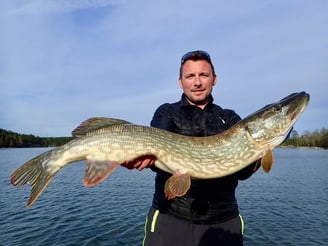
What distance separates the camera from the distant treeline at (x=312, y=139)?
3605 inches

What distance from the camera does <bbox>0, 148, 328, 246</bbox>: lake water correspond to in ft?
30.8

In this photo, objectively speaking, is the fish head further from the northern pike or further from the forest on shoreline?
the forest on shoreline

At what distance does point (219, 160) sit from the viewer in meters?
3.00

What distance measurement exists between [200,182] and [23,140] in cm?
12079

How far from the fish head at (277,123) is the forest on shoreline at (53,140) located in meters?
89.5

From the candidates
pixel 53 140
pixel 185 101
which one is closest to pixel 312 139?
pixel 53 140

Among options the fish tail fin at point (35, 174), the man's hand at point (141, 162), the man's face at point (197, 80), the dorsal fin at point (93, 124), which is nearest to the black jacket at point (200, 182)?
the man's face at point (197, 80)

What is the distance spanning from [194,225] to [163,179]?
0.55m

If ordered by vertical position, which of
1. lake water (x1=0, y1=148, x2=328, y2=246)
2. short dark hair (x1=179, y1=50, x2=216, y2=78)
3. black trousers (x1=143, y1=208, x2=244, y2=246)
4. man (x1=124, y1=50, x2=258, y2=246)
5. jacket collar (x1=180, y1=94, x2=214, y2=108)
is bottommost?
lake water (x1=0, y1=148, x2=328, y2=246)

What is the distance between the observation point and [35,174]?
2881mm

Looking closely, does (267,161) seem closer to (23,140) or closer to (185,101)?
(185,101)

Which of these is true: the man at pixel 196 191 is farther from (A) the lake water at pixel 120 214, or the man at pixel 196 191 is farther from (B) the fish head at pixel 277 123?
(A) the lake water at pixel 120 214

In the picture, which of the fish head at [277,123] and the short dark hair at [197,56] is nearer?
the fish head at [277,123]

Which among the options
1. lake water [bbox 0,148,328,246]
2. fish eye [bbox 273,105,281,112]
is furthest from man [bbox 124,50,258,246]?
lake water [bbox 0,148,328,246]
